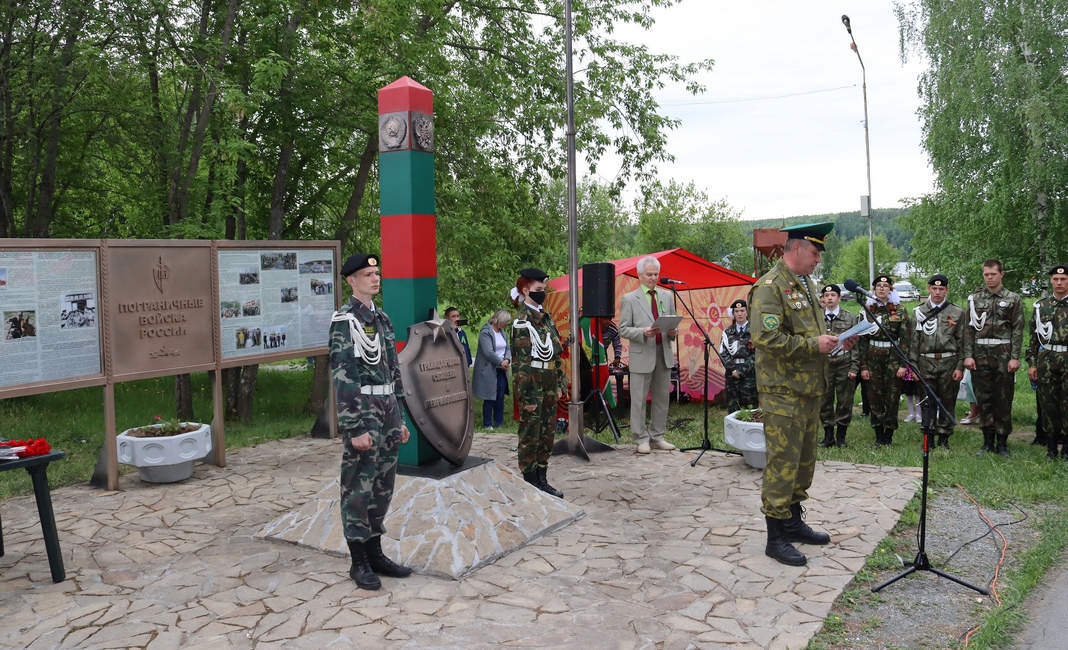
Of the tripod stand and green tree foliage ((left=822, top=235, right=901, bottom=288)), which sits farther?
green tree foliage ((left=822, top=235, right=901, bottom=288))

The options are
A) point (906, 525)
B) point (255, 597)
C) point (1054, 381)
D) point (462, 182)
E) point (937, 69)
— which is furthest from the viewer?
point (937, 69)

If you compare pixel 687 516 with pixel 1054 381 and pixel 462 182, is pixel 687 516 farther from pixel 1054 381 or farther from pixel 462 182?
pixel 462 182

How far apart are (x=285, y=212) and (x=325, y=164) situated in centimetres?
101

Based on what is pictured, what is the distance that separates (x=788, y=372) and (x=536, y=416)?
2143 mm

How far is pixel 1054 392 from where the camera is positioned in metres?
7.34

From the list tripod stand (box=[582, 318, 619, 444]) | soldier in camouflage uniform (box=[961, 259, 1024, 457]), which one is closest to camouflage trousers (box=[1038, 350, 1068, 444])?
soldier in camouflage uniform (box=[961, 259, 1024, 457])

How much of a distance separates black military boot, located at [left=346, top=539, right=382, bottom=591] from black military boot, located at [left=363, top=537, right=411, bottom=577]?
1.9 inches

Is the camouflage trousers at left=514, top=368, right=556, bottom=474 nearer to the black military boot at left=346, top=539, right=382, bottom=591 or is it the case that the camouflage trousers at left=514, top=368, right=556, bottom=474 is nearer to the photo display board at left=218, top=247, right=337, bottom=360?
the black military boot at left=346, top=539, right=382, bottom=591

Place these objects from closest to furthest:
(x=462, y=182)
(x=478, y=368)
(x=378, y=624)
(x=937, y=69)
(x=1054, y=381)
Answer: (x=378, y=624) < (x=1054, y=381) < (x=478, y=368) < (x=462, y=182) < (x=937, y=69)

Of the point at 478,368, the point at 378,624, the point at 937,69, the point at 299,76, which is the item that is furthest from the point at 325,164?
the point at 937,69

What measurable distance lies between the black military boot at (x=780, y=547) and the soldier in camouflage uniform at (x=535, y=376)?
1.87 m

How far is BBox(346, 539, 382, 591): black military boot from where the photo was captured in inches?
178

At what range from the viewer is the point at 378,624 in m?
4.06

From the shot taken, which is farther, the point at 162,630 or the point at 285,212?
the point at 285,212
